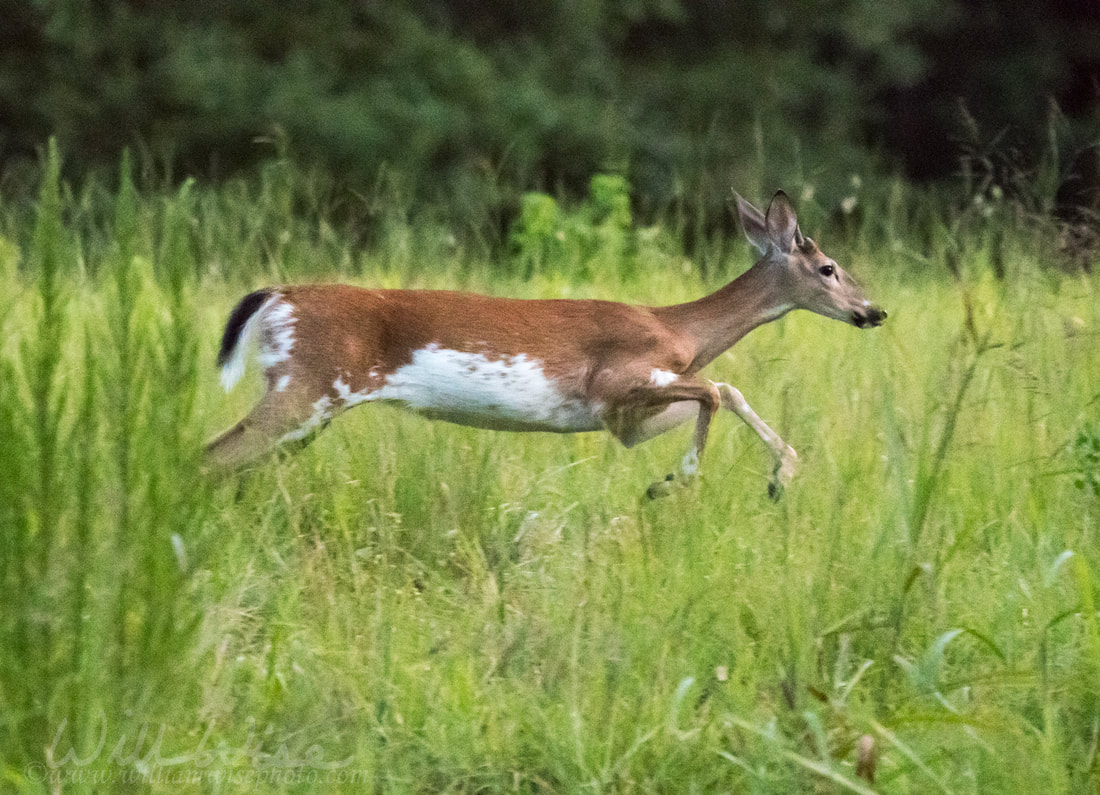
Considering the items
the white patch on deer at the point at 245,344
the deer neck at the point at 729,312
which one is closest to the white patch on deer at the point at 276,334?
the white patch on deer at the point at 245,344

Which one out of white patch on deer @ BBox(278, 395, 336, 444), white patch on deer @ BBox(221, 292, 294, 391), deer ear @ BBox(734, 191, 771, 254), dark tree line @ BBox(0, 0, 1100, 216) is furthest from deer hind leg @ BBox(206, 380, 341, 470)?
dark tree line @ BBox(0, 0, 1100, 216)

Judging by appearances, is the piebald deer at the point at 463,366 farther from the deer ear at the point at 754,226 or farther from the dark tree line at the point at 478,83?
the dark tree line at the point at 478,83

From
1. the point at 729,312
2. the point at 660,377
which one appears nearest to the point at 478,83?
the point at 729,312

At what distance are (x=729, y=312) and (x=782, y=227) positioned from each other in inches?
14.4

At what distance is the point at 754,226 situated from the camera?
16.0 feet

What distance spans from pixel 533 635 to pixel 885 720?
0.67 metres

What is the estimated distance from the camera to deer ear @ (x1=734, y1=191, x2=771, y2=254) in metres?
4.84

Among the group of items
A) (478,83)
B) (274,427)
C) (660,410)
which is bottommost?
(274,427)

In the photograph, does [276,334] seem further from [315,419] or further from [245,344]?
[315,419]

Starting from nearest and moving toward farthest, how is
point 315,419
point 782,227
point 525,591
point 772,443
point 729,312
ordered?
point 525,591
point 772,443
point 315,419
point 729,312
point 782,227

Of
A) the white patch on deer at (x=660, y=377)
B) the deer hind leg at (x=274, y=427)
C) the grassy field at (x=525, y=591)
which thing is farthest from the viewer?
the white patch on deer at (x=660, y=377)

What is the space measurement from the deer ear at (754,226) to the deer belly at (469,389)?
1.09 m

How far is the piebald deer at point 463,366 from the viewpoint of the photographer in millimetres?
4043

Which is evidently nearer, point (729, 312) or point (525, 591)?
point (525, 591)
